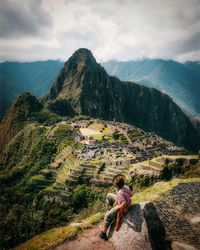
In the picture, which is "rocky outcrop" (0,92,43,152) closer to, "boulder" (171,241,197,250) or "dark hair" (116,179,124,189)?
"dark hair" (116,179,124,189)

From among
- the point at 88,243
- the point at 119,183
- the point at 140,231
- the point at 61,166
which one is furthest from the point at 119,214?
the point at 61,166

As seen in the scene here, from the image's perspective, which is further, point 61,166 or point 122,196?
point 61,166

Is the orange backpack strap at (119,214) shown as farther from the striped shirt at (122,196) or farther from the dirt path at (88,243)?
the dirt path at (88,243)

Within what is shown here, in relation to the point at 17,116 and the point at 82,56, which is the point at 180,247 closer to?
the point at 17,116

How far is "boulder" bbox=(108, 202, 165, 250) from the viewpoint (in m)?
4.14

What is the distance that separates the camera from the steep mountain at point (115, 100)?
121625mm

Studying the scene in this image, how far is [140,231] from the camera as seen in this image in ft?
13.9

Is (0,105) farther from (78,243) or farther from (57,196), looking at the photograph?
(78,243)

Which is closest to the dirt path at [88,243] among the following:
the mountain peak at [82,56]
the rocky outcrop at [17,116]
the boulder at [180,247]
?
the boulder at [180,247]

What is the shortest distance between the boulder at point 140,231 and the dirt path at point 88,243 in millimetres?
250

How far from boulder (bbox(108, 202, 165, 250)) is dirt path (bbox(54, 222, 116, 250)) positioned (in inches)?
9.8

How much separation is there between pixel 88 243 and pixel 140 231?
1665mm

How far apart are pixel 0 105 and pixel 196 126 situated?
7616 inches

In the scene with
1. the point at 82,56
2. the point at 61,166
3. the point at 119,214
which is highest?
the point at 82,56
